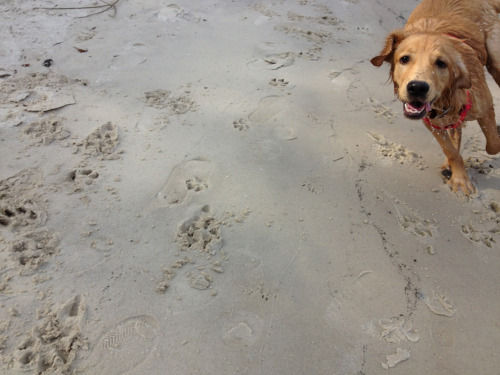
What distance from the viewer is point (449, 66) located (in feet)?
6.53

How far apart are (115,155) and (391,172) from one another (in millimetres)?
2019

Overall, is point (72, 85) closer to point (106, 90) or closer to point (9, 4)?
point (106, 90)

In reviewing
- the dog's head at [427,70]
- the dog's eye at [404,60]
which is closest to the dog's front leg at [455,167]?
the dog's head at [427,70]

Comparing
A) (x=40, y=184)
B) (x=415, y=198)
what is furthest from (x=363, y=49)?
(x=40, y=184)

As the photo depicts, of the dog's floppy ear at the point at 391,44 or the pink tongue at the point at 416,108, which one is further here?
the dog's floppy ear at the point at 391,44

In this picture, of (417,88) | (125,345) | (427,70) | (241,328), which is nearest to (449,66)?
(427,70)

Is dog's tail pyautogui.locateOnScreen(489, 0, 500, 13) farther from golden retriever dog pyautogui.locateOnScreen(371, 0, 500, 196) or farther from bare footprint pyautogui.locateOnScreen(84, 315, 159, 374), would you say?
bare footprint pyautogui.locateOnScreen(84, 315, 159, 374)

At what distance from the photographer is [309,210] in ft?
7.14

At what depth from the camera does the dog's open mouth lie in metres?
1.96

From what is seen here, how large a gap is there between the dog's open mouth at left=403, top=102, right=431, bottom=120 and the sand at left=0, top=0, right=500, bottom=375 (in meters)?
0.55

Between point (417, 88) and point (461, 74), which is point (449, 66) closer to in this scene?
point (461, 74)

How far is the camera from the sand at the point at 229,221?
1.57 m

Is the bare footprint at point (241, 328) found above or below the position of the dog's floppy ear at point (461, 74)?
below

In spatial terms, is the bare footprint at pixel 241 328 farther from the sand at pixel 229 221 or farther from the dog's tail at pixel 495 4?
the dog's tail at pixel 495 4
